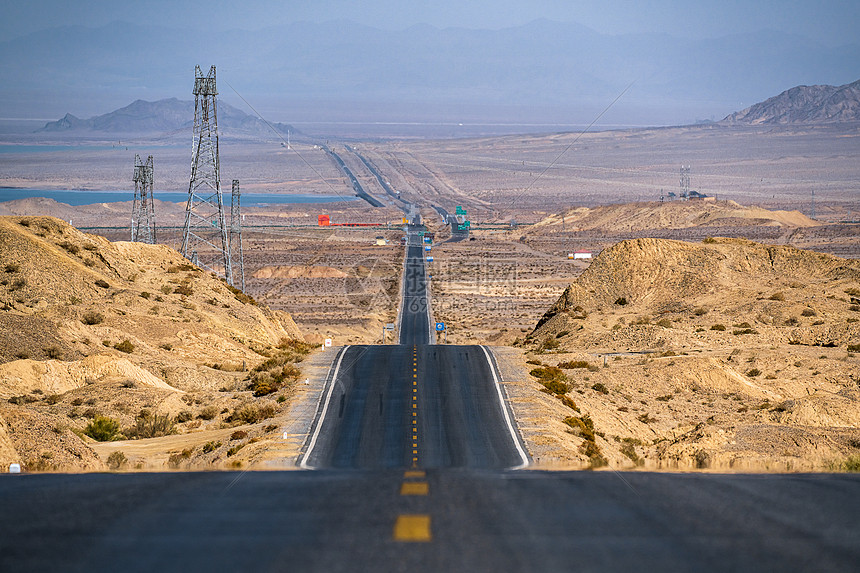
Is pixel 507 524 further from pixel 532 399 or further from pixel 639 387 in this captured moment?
pixel 639 387

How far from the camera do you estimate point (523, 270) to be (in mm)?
120562

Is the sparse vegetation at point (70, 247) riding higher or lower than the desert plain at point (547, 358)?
higher

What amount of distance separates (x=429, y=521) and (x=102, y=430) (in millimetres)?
20379

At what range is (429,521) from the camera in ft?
36.1

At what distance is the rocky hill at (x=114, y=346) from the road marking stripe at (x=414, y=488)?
32.4 ft

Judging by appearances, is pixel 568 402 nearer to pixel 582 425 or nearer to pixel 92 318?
pixel 582 425

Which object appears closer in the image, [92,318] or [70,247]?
[92,318]

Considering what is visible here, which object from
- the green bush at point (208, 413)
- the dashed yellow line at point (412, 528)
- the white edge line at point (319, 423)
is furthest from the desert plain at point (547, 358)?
the dashed yellow line at point (412, 528)

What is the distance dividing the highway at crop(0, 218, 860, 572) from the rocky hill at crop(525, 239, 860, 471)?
6.72 meters

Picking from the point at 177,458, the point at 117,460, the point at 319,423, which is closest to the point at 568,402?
the point at 319,423

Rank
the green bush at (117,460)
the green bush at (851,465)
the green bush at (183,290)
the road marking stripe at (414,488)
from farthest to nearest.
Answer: the green bush at (183,290) < the green bush at (117,460) < the green bush at (851,465) < the road marking stripe at (414,488)

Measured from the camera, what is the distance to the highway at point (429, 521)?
31.2 ft

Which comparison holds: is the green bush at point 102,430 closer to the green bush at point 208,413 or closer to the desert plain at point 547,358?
the desert plain at point 547,358

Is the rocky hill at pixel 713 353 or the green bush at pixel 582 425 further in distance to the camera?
the green bush at pixel 582 425
